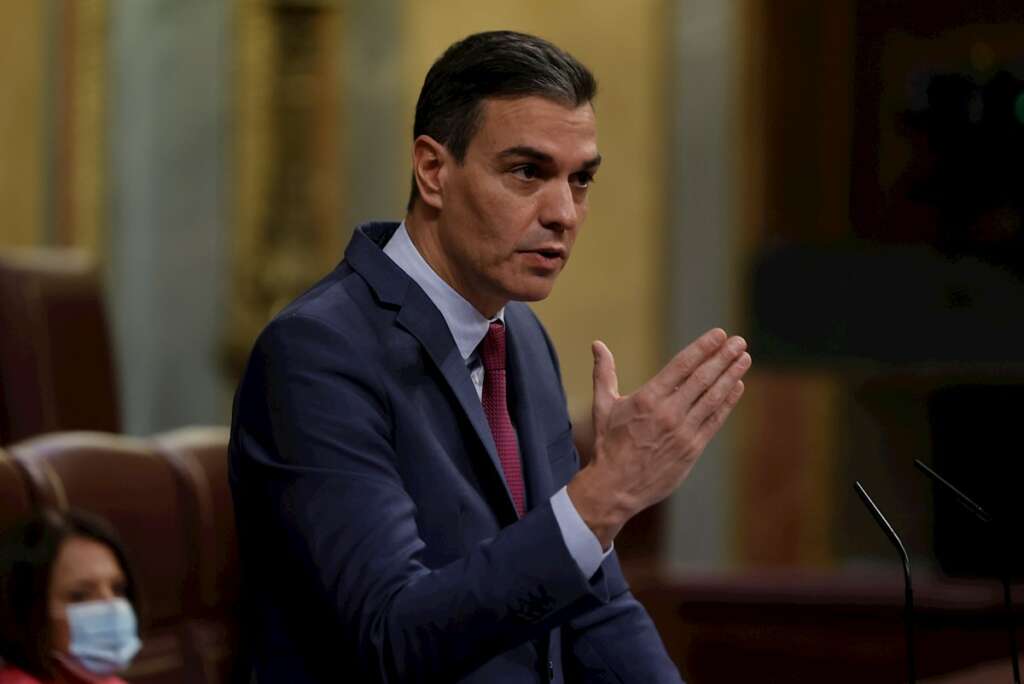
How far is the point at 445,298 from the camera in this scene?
147 centimetres

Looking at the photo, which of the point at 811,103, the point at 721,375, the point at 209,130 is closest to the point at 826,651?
the point at 721,375

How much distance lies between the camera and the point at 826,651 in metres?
→ 3.52

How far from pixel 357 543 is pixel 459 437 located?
0.18 metres

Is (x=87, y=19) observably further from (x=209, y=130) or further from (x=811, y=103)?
(x=811, y=103)

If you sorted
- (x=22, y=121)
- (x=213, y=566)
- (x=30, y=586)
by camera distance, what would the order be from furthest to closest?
1. (x=22, y=121)
2. (x=213, y=566)
3. (x=30, y=586)

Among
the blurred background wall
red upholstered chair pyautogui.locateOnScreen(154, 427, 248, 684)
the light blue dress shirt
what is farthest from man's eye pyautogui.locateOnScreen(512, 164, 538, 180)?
the blurred background wall

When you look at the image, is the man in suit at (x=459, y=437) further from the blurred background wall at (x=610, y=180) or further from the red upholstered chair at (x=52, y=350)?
the blurred background wall at (x=610, y=180)

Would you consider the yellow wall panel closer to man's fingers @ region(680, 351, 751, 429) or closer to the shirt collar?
the shirt collar

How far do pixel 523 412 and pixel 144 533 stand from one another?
1269mm

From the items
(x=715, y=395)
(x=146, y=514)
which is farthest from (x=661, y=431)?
(x=146, y=514)

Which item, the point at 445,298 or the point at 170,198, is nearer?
the point at 445,298

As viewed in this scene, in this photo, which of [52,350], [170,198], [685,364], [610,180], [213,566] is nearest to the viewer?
[685,364]

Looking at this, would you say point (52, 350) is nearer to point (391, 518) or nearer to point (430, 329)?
point (430, 329)

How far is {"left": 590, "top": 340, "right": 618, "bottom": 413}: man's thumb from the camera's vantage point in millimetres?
1297
